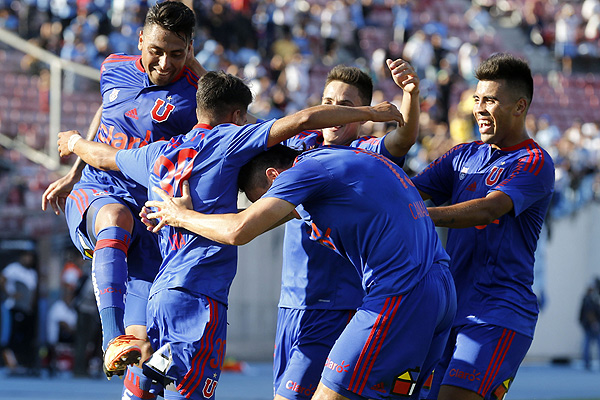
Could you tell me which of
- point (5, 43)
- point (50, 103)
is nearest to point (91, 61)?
point (5, 43)

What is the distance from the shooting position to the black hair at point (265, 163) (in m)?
5.32

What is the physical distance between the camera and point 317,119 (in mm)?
5277

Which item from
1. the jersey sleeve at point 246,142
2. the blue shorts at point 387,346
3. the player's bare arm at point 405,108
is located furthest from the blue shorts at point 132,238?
the blue shorts at point 387,346

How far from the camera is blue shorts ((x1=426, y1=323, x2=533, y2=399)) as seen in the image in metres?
5.86

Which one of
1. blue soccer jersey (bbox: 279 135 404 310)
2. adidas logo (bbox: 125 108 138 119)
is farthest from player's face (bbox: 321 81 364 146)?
adidas logo (bbox: 125 108 138 119)

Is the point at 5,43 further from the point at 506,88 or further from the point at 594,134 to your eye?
the point at 594,134

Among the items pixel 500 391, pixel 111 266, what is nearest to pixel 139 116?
pixel 111 266

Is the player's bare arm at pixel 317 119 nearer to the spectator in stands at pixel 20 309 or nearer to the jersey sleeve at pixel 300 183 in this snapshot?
the jersey sleeve at pixel 300 183

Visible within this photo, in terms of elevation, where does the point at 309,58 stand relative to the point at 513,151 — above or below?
above

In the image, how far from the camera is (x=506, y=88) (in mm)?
6258

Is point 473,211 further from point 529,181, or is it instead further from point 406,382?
point 406,382

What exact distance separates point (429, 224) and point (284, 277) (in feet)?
4.25

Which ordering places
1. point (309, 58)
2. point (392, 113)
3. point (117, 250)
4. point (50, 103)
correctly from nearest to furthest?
point (392, 113) → point (117, 250) → point (50, 103) → point (309, 58)

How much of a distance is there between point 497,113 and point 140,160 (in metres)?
2.24
